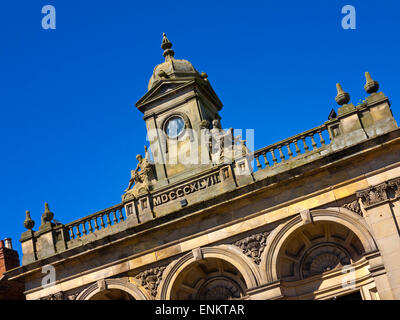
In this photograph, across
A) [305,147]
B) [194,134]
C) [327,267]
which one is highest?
[194,134]

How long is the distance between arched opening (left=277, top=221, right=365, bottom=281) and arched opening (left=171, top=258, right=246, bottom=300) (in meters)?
1.69

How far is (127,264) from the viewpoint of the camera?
20.9 metres

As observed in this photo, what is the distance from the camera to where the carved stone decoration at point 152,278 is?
20.3 meters

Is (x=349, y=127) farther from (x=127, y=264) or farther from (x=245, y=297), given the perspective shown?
(x=127, y=264)

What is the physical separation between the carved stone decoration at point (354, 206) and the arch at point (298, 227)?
0.10 meters

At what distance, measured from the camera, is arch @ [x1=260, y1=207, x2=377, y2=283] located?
59.5 feet

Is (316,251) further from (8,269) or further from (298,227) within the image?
(8,269)

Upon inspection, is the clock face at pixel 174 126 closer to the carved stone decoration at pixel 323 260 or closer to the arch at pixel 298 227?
the arch at pixel 298 227

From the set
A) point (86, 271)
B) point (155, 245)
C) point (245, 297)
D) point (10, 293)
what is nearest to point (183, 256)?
point (155, 245)

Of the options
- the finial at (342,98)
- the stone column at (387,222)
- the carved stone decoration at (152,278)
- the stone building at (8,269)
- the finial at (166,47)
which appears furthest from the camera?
the finial at (166,47)

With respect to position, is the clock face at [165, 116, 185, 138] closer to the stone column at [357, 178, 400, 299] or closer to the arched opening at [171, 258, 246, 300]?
the arched opening at [171, 258, 246, 300]

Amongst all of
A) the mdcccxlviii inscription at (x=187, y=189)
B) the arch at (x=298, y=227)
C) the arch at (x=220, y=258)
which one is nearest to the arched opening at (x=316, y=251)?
the arch at (x=298, y=227)

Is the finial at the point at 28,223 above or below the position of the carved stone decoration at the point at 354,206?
above

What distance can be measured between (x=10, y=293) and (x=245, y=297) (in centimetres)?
1132
